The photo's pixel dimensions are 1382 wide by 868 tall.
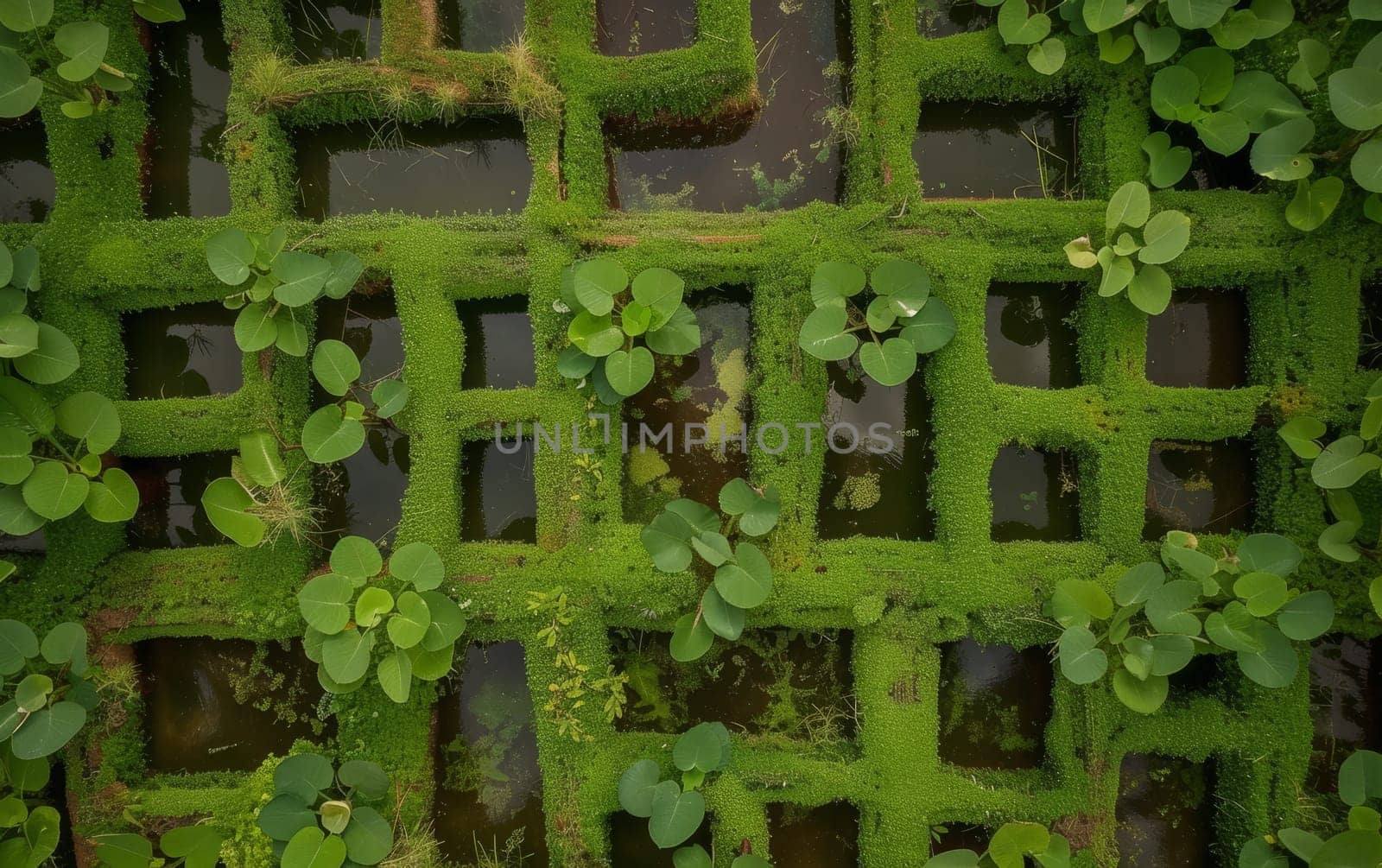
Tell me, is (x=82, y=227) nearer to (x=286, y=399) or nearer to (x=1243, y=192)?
(x=286, y=399)

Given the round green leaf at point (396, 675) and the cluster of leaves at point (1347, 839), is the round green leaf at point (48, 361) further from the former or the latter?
the cluster of leaves at point (1347, 839)

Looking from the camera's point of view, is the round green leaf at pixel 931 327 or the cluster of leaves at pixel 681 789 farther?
the round green leaf at pixel 931 327

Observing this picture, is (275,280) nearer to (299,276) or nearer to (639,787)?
(299,276)

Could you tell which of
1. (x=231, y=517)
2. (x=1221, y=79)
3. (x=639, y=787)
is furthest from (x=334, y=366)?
(x=1221, y=79)

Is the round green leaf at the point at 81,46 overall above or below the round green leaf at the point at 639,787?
above

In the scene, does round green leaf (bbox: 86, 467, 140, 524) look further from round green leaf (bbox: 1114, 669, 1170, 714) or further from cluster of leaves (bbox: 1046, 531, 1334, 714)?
round green leaf (bbox: 1114, 669, 1170, 714)

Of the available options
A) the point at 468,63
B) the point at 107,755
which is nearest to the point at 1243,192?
the point at 468,63

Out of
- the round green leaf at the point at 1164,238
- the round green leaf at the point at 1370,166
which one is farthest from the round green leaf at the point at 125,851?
the round green leaf at the point at 1370,166
